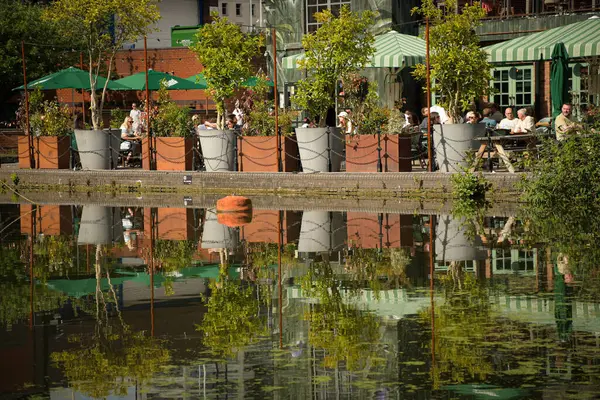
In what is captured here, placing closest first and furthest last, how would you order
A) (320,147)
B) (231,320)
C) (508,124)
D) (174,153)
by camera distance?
(231,320)
(320,147)
(508,124)
(174,153)

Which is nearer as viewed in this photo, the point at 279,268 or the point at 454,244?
the point at 279,268

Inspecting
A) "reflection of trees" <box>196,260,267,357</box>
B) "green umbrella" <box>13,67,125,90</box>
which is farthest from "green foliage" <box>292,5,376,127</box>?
"green umbrella" <box>13,67,125,90</box>

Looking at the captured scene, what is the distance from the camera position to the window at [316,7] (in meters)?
36.7

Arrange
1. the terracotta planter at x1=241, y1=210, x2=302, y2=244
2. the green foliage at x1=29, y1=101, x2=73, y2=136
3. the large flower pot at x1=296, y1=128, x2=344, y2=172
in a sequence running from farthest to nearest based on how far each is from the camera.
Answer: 1. the green foliage at x1=29, y1=101, x2=73, y2=136
2. the large flower pot at x1=296, y1=128, x2=344, y2=172
3. the terracotta planter at x1=241, y1=210, x2=302, y2=244

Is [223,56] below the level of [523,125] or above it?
above

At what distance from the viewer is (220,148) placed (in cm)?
2608

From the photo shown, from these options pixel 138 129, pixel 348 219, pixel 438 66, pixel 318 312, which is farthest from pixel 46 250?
pixel 138 129

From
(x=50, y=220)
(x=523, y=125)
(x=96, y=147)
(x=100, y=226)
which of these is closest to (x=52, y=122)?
(x=96, y=147)

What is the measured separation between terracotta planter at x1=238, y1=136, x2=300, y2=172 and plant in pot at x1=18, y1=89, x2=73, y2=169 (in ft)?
18.0

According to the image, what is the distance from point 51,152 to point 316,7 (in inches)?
456

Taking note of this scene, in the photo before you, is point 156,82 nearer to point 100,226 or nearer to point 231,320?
point 100,226

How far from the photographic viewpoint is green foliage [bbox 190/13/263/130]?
26.1 m

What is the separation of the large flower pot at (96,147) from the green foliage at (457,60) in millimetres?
8527

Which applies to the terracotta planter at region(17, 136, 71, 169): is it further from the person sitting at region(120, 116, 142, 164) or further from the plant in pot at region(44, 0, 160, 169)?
the person sitting at region(120, 116, 142, 164)
